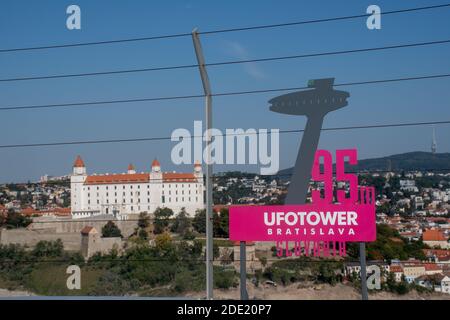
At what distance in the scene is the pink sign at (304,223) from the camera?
216 inches

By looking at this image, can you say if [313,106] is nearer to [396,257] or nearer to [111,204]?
[396,257]

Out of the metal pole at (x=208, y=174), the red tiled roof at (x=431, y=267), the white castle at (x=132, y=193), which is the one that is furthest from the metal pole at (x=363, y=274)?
the white castle at (x=132, y=193)

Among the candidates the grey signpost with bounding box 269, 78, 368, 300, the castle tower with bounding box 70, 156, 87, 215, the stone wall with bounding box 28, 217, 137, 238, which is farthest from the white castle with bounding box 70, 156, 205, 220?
the grey signpost with bounding box 269, 78, 368, 300

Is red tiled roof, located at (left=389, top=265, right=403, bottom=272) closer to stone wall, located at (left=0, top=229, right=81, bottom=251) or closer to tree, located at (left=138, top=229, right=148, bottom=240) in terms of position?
tree, located at (left=138, top=229, right=148, bottom=240)

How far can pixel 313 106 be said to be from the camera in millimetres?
10148

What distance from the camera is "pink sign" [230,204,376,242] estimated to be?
18.0 ft

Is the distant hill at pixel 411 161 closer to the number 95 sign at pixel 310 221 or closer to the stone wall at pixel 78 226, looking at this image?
the number 95 sign at pixel 310 221

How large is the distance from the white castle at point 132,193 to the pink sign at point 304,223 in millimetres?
5064

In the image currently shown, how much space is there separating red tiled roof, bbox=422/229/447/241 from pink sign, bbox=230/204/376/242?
2788mm

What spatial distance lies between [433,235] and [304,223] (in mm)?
3286

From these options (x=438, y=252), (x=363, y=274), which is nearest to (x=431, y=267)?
(x=438, y=252)

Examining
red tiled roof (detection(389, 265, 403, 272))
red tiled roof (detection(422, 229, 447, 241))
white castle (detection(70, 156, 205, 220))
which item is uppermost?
white castle (detection(70, 156, 205, 220))

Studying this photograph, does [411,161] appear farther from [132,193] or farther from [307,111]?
[132,193]
